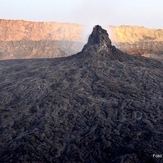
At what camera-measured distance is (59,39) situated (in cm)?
8500

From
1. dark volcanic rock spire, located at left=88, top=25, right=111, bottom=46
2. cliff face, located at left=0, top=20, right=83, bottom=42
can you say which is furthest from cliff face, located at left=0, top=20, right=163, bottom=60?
dark volcanic rock spire, located at left=88, top=25, right=111, bottom=46

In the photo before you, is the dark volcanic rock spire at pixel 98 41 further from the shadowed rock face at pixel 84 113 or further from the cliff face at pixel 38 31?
the cliff face at pixel 38 31

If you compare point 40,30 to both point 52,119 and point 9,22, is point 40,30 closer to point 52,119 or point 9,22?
point 9,22

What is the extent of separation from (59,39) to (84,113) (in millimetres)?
73693

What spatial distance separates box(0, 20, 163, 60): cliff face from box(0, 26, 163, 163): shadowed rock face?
3433cm

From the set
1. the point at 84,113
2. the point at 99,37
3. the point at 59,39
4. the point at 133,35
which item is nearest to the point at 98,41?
the point at 99,37

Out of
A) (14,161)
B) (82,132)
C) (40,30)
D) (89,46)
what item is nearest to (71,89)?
(82,132)

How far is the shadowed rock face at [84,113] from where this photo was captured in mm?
11969

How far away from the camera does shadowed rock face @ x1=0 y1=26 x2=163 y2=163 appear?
12.0m

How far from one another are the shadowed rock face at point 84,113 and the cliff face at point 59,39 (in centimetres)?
3433

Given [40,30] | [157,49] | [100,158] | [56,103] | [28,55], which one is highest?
[40,30]

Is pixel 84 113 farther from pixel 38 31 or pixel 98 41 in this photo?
pixel 38 31

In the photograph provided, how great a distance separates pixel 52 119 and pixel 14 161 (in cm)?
617

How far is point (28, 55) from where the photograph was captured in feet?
206
